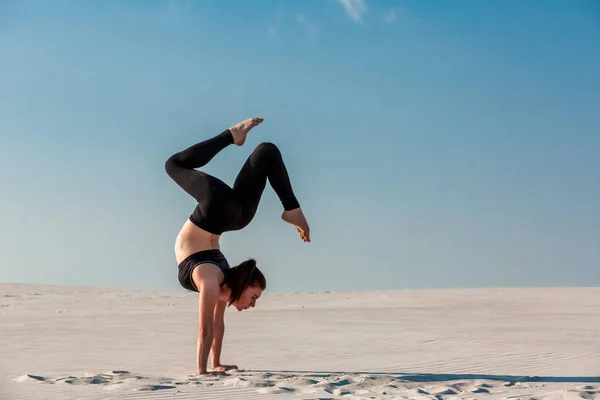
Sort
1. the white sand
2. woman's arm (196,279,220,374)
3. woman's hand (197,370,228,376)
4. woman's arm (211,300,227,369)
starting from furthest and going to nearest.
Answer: woman's arm (211,300,227,369), woman's hand (197,370,228,376), woman's arm (196,279,220,374), the white sand

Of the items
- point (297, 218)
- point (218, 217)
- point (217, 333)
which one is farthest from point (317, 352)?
point (218, 217)

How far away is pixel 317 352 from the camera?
26.1 ft

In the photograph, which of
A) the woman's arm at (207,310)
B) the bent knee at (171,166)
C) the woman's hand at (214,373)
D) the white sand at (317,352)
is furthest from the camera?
the bent knee at (171,166)

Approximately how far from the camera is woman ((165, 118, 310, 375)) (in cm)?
595

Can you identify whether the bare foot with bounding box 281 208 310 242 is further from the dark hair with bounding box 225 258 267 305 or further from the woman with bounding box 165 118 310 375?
the dark hair with bounding box 225 258 267 305

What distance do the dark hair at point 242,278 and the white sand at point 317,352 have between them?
72cm

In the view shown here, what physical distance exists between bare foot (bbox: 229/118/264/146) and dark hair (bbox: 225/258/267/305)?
A: 41.7 inches

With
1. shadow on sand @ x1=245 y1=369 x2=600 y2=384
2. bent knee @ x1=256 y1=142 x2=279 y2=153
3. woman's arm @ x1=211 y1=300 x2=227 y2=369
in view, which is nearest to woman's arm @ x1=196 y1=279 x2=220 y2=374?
woman's arm @ x1=211 y1=300 x2=227 y2=369

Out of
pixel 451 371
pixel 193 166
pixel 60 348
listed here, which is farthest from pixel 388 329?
pixel 193 166

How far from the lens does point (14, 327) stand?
10.8 metres

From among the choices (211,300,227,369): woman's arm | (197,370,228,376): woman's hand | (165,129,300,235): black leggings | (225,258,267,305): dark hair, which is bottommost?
(197,370,228,376): woman's hand

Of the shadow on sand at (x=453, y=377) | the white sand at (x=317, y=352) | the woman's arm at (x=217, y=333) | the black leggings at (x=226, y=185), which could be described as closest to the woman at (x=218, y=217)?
the black leggings at (x=226, y=185)

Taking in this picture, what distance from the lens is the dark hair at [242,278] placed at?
6094 mm

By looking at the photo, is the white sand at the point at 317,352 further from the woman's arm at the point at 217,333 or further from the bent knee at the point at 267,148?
the bent knee at the point at 267,148
